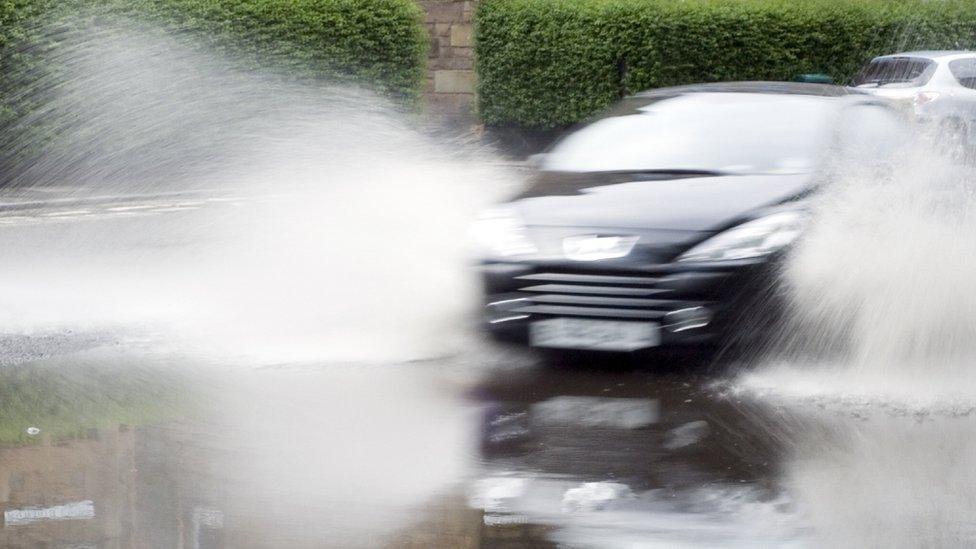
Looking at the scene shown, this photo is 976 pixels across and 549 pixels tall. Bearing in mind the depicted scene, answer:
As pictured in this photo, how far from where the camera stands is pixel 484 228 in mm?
7371

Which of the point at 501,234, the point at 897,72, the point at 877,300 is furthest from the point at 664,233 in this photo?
the point at 897,72

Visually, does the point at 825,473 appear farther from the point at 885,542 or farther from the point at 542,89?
the point at 542,89

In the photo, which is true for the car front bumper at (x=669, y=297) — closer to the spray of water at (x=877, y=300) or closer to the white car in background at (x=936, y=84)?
the spray of water at (x=877, y=300)

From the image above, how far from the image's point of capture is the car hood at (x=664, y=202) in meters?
6.94

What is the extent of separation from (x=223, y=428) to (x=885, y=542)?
280 centimetres

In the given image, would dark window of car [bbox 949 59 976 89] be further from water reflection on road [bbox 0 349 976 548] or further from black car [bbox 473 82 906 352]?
water reflection on road [bbox 0 349 976 548]

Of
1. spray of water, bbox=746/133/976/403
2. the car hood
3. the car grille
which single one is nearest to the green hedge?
spray of water, bbox=746/133/976/403

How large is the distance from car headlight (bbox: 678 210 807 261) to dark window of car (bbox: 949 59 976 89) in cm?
1306

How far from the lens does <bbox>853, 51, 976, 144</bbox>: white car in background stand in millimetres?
18469

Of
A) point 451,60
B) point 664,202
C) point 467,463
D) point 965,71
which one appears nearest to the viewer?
point 467,463

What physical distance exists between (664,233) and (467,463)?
1995 mm

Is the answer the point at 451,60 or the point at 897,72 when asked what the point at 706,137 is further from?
the point at 451,60

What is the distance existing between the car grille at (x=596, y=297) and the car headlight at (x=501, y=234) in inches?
7.5

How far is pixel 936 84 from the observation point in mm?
18766
